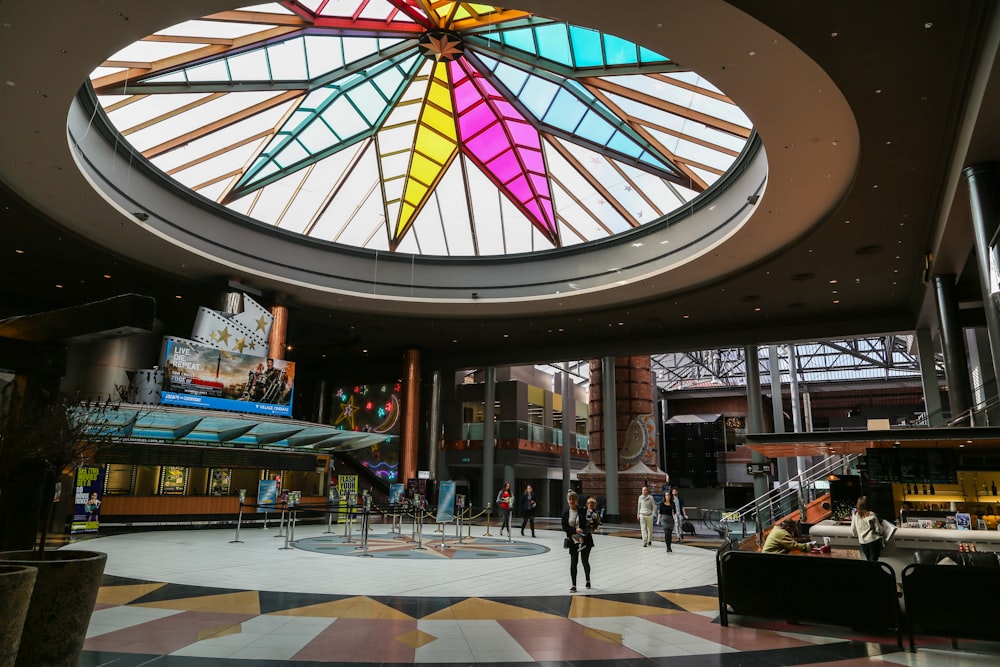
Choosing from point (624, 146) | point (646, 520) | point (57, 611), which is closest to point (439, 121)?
point (624, 146)

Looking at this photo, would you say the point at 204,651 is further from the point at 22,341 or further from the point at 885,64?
the point at 885,64

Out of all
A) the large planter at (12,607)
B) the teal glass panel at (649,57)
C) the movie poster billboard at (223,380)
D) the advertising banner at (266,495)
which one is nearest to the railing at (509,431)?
the movie poster billboard at (223,380)

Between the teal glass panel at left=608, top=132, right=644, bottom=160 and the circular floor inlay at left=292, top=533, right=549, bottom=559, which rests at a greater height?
the teal glass panel at left=608, top=132, right=644, bottom=160

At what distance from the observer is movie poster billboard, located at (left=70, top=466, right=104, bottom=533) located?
52.1ft

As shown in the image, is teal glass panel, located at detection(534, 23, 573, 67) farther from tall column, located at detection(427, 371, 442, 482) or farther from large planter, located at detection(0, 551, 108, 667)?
tall column, located at detection(427, 371, 442, 482)

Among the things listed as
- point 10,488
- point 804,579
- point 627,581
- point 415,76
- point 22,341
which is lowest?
point 627,581

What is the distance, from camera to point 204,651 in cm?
523

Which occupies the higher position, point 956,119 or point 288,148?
point 288,148

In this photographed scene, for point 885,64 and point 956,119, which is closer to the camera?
point 885,64

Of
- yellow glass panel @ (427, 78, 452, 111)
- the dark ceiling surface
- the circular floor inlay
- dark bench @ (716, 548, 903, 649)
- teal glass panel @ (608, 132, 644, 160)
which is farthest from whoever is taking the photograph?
yellow glass panel @ (427, 78, 452, 111)

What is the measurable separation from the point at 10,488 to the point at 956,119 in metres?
13.0

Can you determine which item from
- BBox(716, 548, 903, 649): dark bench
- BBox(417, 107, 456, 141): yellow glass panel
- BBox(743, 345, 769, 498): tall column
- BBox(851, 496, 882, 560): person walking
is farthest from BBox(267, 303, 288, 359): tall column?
BBox(851, 496, 882, 560): person walking

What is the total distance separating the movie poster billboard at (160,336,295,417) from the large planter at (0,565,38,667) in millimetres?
16399

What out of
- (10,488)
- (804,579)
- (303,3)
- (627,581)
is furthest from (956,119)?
(10,488)
